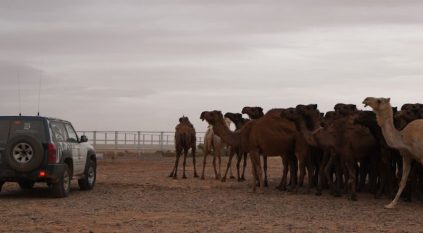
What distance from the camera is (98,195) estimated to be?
2008cm

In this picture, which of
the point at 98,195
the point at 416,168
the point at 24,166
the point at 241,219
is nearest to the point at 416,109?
the point at 416,168

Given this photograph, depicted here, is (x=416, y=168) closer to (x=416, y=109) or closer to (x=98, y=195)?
(x=416, y=109)

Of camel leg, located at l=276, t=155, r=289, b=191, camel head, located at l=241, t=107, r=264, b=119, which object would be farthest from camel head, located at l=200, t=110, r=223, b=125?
camel leg, located at l=276, t=155, r=289, b=191

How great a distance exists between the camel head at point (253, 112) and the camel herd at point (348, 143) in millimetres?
1962

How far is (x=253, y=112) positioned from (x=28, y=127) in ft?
28.1

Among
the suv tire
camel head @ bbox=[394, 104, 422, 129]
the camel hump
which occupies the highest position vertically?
camel head @ bbox=[394, 104, 422, 129]

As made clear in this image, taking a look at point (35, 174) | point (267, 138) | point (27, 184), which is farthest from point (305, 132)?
point (27, 184)

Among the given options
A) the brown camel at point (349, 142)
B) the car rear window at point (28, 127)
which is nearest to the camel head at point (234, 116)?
the brown camel at point (349, 142)

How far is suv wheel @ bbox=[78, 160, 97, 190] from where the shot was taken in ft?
70.2

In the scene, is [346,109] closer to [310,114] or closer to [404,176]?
[310,114]

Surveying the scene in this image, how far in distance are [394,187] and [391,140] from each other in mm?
2907

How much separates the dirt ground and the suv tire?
0.89 m

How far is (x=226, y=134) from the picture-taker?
23.1m

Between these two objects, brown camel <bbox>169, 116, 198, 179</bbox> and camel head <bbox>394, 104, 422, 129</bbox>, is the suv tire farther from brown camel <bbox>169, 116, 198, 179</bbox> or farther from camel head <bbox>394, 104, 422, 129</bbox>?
brown camel <bbox>169, 116, 198, 179</bbox>
